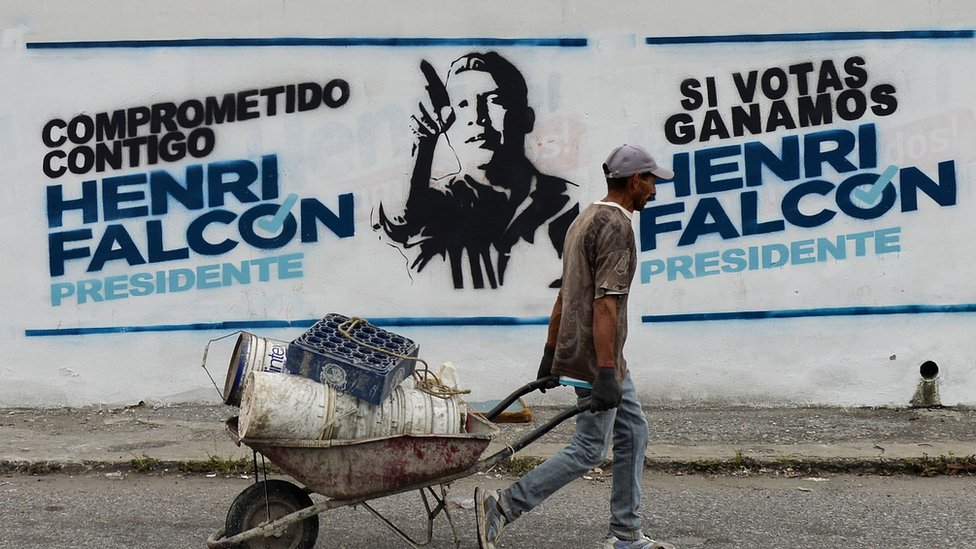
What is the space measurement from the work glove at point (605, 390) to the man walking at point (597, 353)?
2cm

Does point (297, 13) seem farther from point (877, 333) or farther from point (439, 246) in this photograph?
point (877, 333)

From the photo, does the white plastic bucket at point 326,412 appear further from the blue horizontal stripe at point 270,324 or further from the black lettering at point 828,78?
the black lettering at point 828,78

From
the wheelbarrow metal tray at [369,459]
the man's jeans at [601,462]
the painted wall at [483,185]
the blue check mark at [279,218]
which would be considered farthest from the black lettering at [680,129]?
the wheelbarrow metal tray at [369,459]

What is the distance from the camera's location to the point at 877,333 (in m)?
7.82

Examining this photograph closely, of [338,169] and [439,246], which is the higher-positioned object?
[338,169]

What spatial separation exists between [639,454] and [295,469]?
1.56m

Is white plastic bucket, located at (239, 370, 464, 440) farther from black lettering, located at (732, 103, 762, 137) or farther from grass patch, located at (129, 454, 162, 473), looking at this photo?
black lettering, located at (732, 103, 762, 137)

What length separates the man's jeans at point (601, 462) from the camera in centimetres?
486

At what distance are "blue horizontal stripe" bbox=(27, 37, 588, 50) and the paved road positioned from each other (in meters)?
3.11

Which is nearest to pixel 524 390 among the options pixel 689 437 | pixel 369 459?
pixel 369 459

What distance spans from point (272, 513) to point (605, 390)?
5.06 feet

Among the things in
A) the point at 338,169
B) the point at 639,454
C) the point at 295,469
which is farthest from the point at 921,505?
the point at 338,169

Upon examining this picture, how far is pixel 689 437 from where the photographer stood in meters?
7.09

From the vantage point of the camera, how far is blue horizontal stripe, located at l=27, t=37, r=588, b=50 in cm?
772
